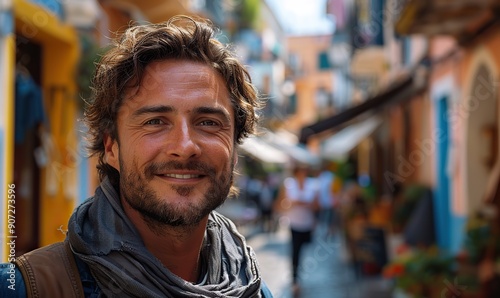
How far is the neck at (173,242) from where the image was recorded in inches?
68.0

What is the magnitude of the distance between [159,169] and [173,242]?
7.9 inches

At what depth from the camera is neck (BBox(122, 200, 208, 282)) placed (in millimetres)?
1727

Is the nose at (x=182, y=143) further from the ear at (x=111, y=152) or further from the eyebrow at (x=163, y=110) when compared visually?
the ear at (x=111, y=152)

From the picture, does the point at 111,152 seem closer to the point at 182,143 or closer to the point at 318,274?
the point at 182,143

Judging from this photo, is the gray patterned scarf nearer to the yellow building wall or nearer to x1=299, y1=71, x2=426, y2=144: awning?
the yellow building wall

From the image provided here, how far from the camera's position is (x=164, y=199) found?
1678mm

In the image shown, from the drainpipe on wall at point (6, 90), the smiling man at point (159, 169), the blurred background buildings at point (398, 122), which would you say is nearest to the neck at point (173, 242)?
the smiling man at point (159, 169)

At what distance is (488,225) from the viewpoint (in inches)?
268

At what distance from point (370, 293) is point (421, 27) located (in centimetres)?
352

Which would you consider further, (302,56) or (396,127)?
(302,56)

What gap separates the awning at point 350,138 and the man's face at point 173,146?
522 inches

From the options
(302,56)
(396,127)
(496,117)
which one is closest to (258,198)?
(396,127)

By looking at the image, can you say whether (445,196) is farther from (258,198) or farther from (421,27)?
(258,198)

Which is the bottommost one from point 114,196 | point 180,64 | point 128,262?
point 128,262
